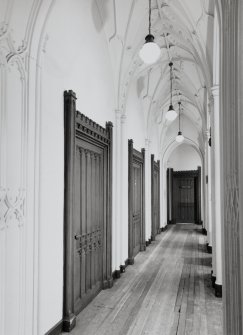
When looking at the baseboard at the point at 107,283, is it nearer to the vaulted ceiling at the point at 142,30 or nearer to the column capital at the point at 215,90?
the vaulted ceiling at the point at 142,30

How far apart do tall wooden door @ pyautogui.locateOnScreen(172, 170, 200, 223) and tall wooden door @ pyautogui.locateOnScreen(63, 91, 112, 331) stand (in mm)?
13126

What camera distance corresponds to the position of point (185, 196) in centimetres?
1844

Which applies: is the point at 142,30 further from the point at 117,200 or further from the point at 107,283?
the point at 107,283

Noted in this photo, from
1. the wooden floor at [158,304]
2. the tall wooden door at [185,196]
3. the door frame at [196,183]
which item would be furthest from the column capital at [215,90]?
the tall wooden door at [185,196]

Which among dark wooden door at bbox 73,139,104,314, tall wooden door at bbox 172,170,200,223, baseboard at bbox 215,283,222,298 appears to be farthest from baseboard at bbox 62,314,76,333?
tall wooden door at bbox 172,170,200,223

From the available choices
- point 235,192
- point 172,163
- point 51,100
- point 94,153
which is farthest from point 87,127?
point 172,163

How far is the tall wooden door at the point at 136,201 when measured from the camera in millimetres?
7809

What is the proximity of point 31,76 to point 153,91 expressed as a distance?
710 cm

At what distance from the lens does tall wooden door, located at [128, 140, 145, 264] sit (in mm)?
7809

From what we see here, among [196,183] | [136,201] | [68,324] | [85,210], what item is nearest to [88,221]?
[85,210]

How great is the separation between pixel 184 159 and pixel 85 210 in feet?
47.4

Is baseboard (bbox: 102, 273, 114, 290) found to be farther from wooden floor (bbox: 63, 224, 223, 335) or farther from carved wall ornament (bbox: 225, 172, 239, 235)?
carved wall ornament (bbox: 225, 172, 239, 235)

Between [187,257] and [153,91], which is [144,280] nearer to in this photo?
[187,257]

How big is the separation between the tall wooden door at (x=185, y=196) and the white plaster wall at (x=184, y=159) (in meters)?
0.39
